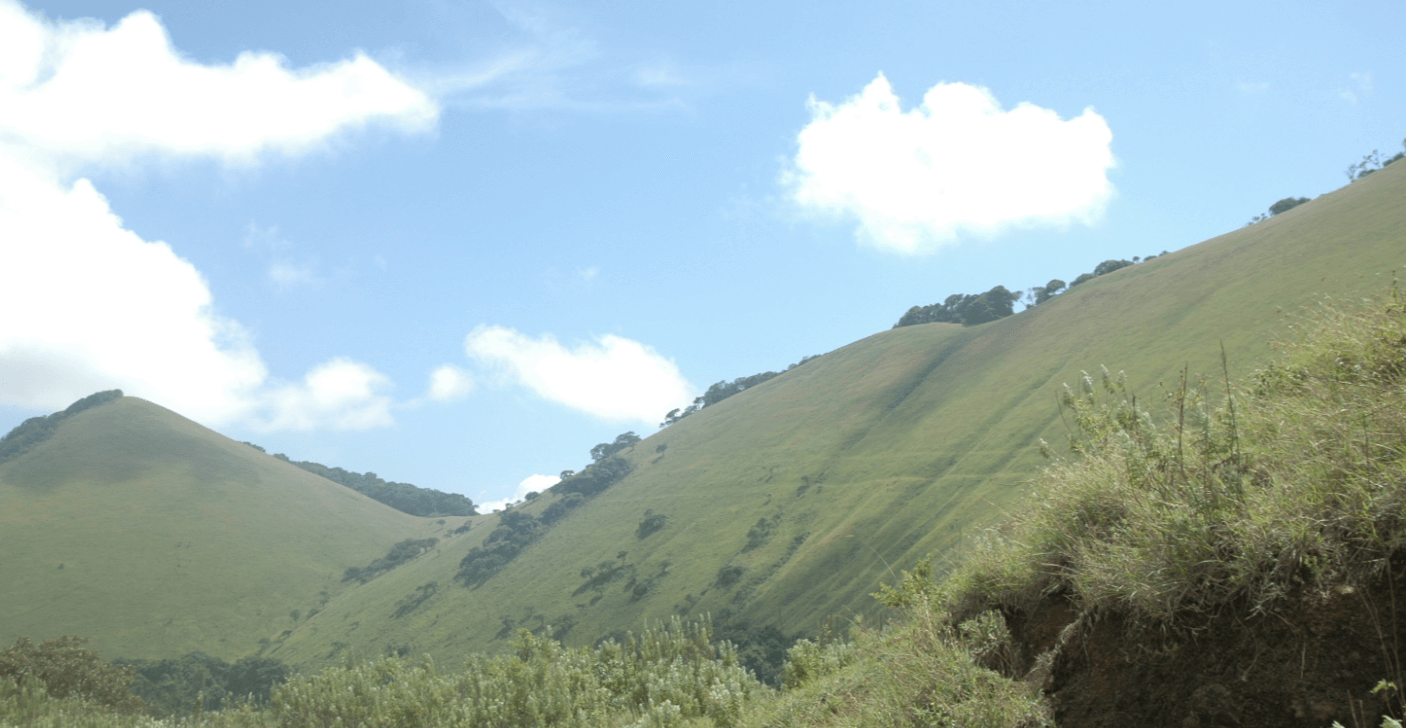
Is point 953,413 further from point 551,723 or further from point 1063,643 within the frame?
point 1063,643

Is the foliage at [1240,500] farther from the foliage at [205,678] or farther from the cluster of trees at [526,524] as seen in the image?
the cluster of trees at [526,524]

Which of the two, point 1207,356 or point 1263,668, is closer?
point 1263,668

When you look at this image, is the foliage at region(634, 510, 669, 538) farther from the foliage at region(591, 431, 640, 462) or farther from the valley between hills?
the foliage at region(591, 431, 640, 462)

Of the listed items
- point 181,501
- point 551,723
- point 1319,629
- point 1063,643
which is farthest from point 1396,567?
point 181,501

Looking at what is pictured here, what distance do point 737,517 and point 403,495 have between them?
12196 centimetres

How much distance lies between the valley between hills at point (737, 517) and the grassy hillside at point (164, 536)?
406 mm

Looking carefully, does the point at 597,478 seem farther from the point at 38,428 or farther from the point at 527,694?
the point at 38,428

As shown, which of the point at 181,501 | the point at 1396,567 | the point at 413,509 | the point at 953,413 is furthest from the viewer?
the point at 413,509

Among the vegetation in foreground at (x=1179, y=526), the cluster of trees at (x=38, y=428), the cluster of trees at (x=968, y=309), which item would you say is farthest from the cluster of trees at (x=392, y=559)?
the vegetation in foreground at (x=1179, y=526)

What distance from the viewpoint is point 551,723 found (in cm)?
1334

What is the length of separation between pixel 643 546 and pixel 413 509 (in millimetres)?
107344

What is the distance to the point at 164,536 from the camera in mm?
102250

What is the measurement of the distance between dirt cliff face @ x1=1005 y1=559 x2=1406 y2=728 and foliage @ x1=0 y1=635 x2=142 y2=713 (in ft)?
117

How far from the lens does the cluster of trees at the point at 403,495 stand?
17062 cm
